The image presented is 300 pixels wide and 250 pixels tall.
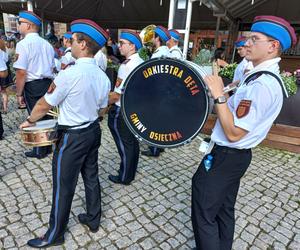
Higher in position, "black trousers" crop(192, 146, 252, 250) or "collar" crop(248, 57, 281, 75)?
"collar" crop(248, 57, 281, 75)

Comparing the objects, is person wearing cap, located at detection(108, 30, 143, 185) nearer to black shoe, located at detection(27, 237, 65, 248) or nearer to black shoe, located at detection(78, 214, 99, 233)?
black shoe, located at detection(78, 214, 99, 233)

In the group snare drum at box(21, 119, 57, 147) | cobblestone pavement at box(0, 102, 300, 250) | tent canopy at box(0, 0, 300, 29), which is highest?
tent canopy at box(0, 0, 300, 29)

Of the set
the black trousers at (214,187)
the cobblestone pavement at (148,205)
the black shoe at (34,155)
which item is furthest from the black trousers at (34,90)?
the black trousers at (214,187)

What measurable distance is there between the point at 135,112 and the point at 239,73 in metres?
3.14

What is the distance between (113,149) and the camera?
15.6 ft

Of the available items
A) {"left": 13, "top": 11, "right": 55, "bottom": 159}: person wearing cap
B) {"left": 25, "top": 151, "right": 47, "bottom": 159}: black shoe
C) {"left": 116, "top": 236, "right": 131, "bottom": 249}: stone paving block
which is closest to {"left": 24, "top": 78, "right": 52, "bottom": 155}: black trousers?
{"left": 13, "top": 11, "right": 55, "bottom": 159}: person wearing cap

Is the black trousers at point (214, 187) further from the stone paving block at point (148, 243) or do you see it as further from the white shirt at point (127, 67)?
the white shirt at point (127, 67)

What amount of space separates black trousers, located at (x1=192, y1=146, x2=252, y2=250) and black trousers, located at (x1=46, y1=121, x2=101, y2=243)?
0.97 meters

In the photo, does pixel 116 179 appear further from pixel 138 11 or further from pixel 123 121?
pixel 138 11

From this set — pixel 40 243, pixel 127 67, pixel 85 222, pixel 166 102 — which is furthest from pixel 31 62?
pixel 166 102

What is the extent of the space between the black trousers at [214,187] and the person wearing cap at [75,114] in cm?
100

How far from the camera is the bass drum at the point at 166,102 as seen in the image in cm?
175

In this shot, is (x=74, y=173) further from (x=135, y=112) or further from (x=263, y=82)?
(x=263, y=82)

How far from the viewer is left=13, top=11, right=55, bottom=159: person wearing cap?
3.69 metres
